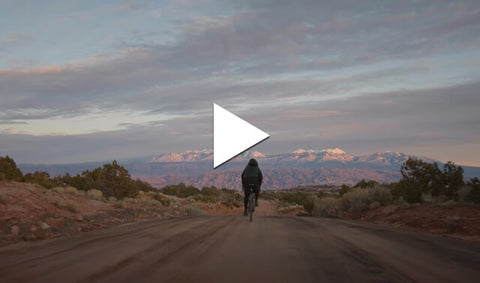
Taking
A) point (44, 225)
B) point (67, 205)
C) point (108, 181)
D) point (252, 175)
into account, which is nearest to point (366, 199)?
point (252, 175)

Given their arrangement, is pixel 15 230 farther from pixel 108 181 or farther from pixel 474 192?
pixel 108 181

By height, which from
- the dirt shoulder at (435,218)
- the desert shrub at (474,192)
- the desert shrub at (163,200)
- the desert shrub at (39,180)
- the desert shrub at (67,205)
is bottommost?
the desert shrub at (163,200)

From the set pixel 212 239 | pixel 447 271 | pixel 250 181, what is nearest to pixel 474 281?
pixel 447 271

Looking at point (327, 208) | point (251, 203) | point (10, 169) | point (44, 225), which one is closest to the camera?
point (44, 225)

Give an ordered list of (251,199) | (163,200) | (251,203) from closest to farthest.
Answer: (251,203) < (251,199) < (163,200)

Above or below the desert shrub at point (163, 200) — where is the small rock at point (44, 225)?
above

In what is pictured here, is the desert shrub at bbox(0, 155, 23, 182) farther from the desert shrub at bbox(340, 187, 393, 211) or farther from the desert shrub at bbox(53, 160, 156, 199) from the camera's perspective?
the desert shrub at bbox(340, 187, 393, 211)

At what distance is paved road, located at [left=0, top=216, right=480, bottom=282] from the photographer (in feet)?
20.7

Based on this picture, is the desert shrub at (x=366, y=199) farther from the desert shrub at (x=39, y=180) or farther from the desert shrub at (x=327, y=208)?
the desert shrub at (x=39, y=180)

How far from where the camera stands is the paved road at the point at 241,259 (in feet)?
20.7

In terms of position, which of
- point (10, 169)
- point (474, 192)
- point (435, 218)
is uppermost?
point (10, 169)

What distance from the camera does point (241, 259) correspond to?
763 centimetres

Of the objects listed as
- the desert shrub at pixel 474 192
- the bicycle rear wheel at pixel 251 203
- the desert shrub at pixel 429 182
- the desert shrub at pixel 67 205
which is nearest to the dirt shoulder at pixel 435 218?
the desert shrub at pixel 474 192

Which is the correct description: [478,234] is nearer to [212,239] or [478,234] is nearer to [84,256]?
[212,239]
